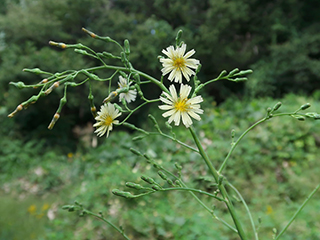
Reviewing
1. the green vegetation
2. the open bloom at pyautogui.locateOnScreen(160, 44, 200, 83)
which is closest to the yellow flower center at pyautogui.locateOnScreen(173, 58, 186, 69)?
the open bloom at pyautogui.locateOnScreen(160, 44, 200, 83)

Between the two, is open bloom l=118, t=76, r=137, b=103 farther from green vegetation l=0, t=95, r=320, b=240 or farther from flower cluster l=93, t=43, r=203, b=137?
green vegetation l=0, t=95, r=320, b=240

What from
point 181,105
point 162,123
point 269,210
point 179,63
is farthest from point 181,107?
point 162,123

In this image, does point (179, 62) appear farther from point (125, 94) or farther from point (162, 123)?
point (162, 123)

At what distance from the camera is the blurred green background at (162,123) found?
248 cm

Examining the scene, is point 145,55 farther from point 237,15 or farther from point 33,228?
point 33,228

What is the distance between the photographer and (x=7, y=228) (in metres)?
3.02

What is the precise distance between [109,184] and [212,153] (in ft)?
4.40

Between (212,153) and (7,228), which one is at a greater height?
(212,153)

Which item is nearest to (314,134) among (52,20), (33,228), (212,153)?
(212,153)

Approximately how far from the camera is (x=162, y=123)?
529 cm

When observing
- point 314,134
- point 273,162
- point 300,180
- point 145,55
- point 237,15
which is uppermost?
point 237,15

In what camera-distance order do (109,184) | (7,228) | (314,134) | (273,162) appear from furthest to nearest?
(314,134), (273,162), (7,228), (109,184)

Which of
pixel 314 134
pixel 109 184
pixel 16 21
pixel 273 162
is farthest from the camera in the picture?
pixel 16 21

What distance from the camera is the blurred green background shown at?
8.13 ft
